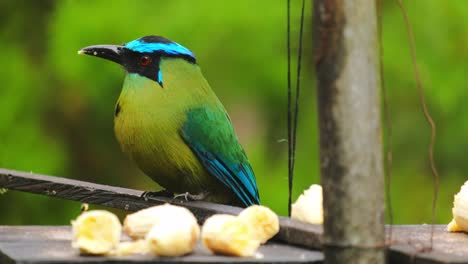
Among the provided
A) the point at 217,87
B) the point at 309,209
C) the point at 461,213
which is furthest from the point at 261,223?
the point at 217,87

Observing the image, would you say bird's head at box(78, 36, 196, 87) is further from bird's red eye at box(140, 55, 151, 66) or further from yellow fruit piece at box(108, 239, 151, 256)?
yellow fruit piece at box(108, 239, 151, 256)

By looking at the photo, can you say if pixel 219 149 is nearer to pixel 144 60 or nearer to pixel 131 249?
pixel 144 60

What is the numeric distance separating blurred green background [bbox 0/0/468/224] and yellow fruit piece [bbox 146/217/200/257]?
294 cm

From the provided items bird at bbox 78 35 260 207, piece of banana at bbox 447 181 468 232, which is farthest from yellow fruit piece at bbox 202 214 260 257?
bird at bbox 78 35 260 207

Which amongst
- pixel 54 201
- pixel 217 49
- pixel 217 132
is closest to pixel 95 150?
pixel 54 201

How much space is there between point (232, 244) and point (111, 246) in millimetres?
253

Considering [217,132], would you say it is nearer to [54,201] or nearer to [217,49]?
[217,49]

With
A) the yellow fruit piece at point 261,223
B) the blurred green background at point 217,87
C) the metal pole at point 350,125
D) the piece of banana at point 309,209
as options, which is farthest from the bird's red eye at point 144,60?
the metal pole at point 350,125

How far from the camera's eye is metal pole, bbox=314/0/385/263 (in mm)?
2613

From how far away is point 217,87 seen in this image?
584cm

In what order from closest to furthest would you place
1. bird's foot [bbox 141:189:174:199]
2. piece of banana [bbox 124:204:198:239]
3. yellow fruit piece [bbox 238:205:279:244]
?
piece of banana [bbox 124:204:198:239] < yellow fruit piece [bbox 238:205:279:244] < bird's foot [bbox 141:189:174:199]

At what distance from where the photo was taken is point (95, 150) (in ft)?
20.0

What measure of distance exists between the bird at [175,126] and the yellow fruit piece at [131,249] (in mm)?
1652

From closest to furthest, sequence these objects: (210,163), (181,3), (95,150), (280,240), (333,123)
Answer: (333,123) < (280,240) < (210,163) < (181,3) < (95,150)
